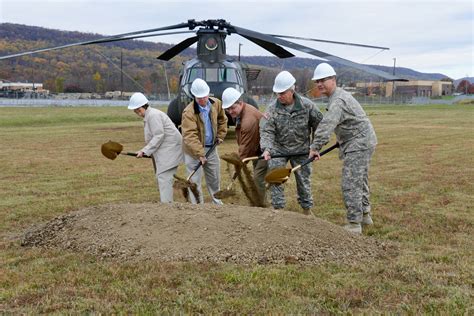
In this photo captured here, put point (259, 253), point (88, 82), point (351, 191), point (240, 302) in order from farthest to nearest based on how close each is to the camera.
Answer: point (88, 82) → point (351, 191) → point (259, 253) → point (240, 302)

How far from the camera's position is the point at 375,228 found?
6.91 m

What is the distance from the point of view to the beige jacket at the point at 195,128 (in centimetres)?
723

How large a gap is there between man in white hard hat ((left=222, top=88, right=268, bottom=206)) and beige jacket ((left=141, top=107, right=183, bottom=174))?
2.53 feet

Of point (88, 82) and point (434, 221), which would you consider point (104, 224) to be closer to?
point (434, 221)

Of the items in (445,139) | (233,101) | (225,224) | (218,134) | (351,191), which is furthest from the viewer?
(445,139)

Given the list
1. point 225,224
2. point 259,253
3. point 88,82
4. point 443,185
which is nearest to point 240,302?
point 259,253

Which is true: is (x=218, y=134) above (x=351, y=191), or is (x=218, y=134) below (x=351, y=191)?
above

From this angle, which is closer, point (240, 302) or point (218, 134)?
point (240, 302)

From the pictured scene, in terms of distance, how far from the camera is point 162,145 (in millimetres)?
7355

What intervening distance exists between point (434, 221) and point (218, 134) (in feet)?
9.87

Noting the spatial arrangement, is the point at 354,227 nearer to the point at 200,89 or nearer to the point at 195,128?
the point at 195,128

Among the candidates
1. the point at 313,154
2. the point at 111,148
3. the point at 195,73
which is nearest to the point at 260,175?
the point at 313,154

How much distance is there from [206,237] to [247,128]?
2188mm

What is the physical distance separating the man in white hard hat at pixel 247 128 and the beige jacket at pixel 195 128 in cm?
33
